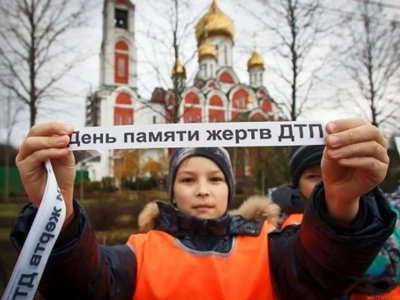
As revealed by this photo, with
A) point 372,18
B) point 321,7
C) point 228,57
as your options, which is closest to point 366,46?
point 372,18

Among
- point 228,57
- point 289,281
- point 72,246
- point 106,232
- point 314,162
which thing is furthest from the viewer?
point 228,57

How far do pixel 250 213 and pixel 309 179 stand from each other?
1.56ft

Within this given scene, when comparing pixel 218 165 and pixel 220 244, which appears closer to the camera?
pixel 220 244

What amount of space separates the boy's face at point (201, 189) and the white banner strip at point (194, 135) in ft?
1.14

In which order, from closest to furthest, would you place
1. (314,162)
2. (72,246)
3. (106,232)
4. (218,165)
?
(72,246), (218,165), (314,162), (106,232)

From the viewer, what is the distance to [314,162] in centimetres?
177

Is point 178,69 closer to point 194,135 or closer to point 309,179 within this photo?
point 309,179

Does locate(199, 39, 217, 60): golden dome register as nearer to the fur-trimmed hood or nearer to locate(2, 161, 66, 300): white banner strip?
the fur-trimmed hood

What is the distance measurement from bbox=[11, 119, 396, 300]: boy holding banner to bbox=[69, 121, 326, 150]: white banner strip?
0.07 metres

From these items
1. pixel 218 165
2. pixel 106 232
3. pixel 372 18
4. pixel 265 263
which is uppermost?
pixel 372 18

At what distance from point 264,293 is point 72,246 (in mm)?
592

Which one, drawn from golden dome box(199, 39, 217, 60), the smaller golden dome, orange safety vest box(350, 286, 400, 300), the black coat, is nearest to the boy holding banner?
the black coat

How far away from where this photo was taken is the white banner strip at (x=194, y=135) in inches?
39.2

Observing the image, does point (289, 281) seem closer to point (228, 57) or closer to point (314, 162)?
point (314, 162)
